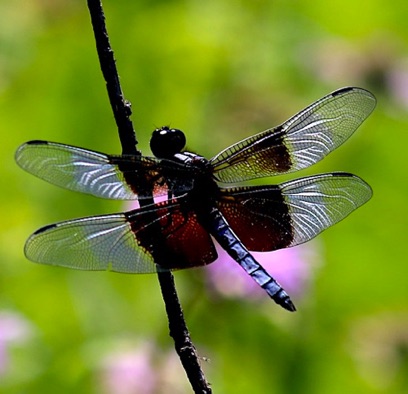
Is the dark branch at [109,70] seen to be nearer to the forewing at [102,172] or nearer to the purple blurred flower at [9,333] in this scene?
the forewing at [102,172]

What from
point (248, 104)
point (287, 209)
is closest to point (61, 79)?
point (248, 104)

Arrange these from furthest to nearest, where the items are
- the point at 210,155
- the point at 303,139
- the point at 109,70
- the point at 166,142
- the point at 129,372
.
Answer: the point at 210,155 < the point at 129,372 < the point at 303,139 < the point at 166,142 < the point at 109,70

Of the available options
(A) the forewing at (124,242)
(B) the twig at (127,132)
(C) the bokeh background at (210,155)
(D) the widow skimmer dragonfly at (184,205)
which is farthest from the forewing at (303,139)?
(C) the bokeh background at (210,155)

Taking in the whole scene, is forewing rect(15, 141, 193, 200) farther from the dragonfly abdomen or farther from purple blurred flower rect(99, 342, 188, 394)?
purple blurred flower rect(99, 342, 188, 394)

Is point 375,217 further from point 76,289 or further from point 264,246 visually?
point 264,246

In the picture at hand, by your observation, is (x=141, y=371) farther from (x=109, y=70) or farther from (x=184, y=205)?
(x=109, y=70)

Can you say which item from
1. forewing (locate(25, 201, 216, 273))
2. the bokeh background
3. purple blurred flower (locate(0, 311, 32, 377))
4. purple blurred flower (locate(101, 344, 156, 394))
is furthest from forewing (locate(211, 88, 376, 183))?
purple blurred flower (locate(0, 311, 32, 377))

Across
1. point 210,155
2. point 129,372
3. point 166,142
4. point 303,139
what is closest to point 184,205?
point 166,142
